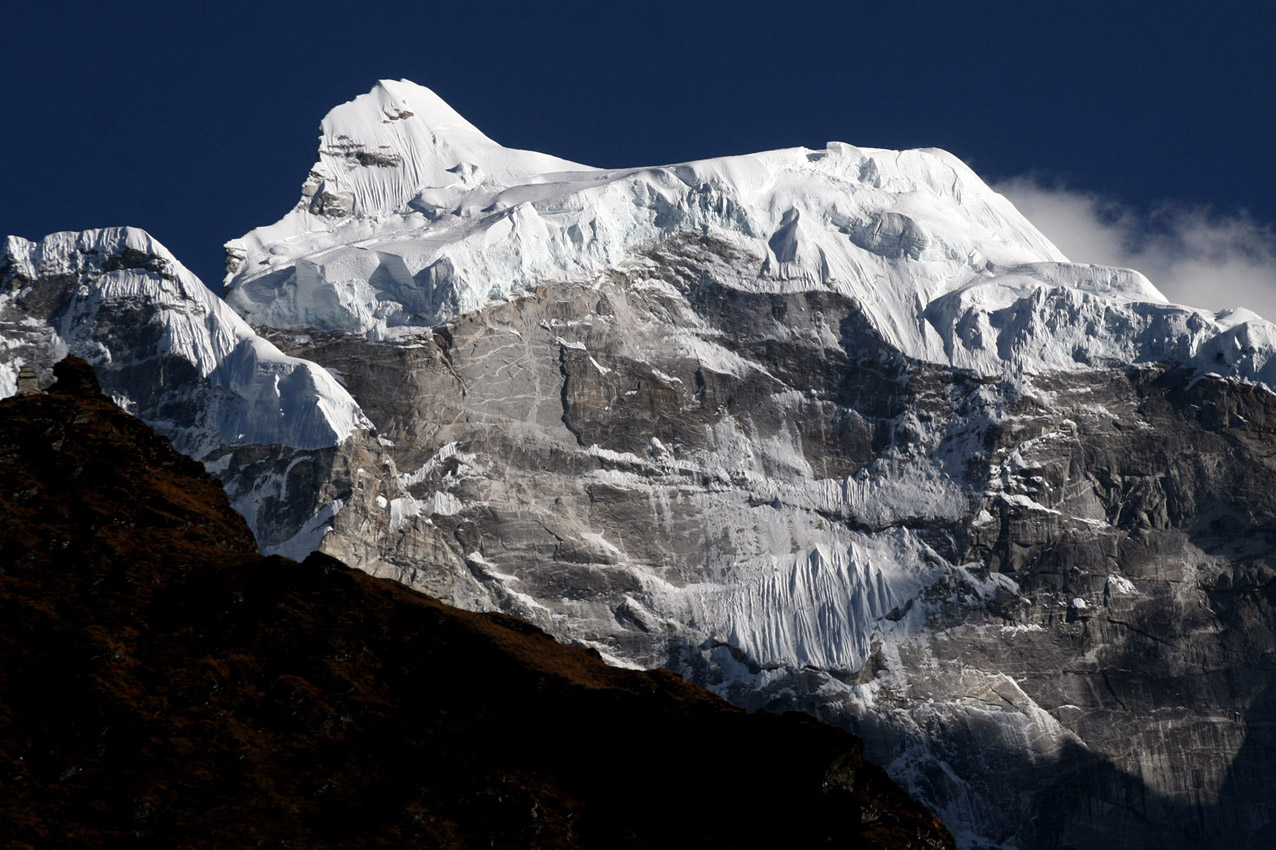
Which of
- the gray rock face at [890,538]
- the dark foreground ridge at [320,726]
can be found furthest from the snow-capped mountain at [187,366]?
the dark foreground ridge at [320,726]

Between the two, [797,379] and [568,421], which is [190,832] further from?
[797,379]

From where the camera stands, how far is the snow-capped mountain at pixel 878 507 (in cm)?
16350

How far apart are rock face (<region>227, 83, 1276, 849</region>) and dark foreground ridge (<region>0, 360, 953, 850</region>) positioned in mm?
97499

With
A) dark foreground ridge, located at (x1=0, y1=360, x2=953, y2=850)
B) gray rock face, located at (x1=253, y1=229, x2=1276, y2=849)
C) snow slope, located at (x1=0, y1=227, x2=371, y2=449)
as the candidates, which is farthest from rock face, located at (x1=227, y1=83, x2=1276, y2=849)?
dark foreground ridge, located at (x1=0, y1=360, x2=953, y2=850)

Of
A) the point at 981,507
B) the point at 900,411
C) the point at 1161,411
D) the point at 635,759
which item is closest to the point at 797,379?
the point at 900,411

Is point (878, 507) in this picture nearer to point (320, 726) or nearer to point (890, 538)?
point (890, 538)

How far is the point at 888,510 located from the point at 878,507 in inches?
47.5

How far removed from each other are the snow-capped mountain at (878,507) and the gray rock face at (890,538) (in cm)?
32

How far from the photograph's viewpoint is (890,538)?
181 metres

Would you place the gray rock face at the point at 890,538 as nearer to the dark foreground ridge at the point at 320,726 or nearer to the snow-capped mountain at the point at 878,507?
the snow-capped mountain at the point at 878,507

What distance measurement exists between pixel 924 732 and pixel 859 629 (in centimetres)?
1398

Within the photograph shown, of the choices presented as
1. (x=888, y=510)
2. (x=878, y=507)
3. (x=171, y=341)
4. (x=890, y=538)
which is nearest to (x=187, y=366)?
(x=171, y=341)

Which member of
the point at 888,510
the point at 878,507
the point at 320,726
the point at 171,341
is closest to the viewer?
Answer: the point at 320,726

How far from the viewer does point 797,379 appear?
198500mm
